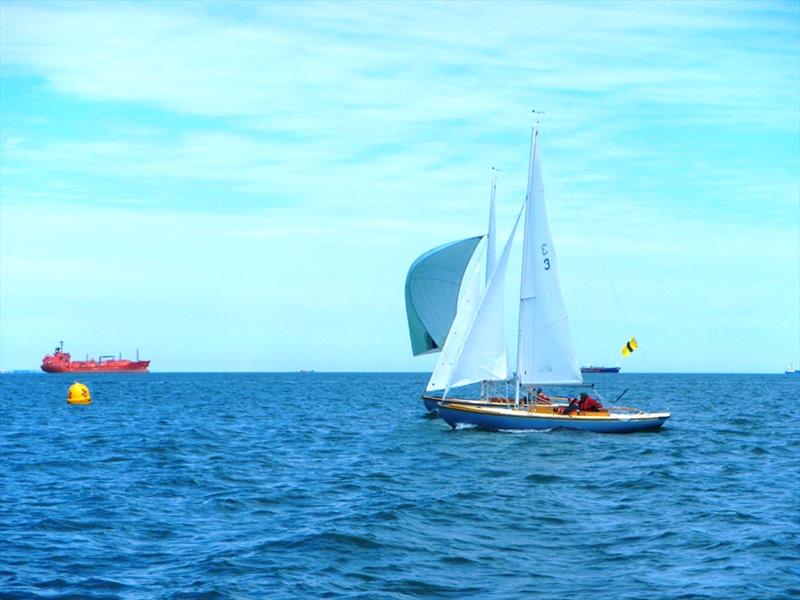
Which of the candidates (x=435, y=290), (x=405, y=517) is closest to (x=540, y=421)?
(x=435, y=290)

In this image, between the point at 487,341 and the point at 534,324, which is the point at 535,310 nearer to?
the point at 534,324

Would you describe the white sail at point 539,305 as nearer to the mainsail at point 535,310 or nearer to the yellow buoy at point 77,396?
the mainsail at point 535,310

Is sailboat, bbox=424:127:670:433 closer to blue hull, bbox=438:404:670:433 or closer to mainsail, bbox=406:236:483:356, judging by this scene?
blue hull, bbox=438:404:670:433

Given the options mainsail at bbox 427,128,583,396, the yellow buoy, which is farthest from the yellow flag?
the yellow buoy

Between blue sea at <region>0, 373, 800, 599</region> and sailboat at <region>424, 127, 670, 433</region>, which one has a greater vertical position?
sailboat at <region>424, 127, 670, 433</region>

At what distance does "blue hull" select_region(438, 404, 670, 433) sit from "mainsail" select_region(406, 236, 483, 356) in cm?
1222

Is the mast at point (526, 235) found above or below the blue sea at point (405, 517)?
above

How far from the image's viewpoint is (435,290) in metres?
51.6

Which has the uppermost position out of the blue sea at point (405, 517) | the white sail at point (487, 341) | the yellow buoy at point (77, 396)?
the white sail at point (487, 341)

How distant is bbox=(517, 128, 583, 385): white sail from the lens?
4025 centimetres

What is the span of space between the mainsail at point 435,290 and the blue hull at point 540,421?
12.2m

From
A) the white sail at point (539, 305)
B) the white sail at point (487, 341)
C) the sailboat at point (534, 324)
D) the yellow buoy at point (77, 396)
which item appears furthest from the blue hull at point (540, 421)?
the yellow buoy at point (77, 396)

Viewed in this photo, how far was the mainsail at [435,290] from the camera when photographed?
50.6 metres

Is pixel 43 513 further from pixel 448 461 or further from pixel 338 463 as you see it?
pixel 448 461
